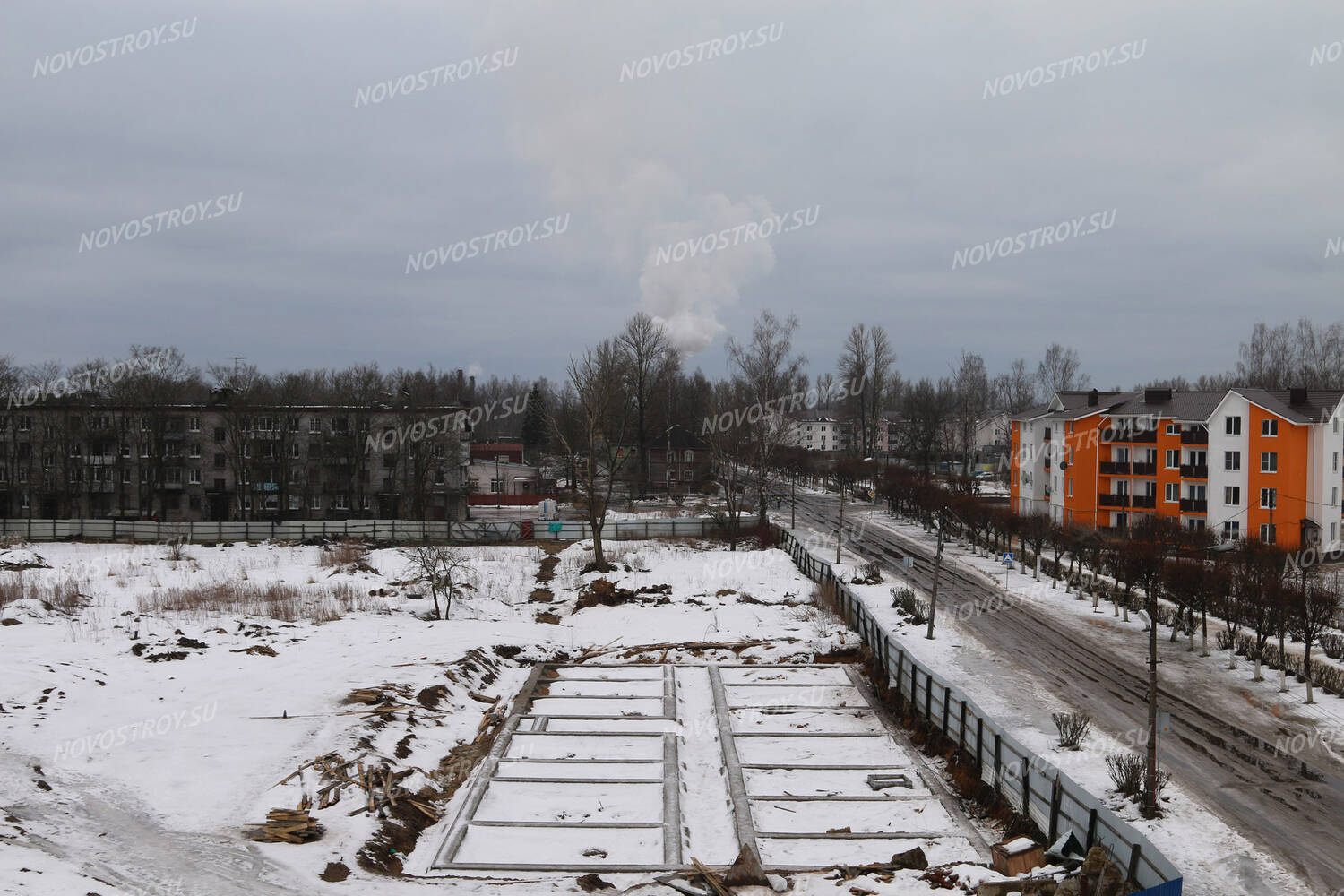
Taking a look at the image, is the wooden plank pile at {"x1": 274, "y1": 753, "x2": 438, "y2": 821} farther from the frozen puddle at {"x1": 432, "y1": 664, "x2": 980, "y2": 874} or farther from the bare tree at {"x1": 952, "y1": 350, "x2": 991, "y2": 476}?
the bare tree at {"x1": 952, "y1": 350, "x2": 991, "y2": 476}

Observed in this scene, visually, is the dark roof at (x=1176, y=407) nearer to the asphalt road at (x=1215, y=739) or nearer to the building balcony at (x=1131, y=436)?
the building balcony at (x=1131, y=436)

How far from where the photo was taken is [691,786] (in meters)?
15.0

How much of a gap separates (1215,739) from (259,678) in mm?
19724

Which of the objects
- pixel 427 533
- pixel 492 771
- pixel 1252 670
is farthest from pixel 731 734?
pixel 427 533

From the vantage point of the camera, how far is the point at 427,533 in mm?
46375

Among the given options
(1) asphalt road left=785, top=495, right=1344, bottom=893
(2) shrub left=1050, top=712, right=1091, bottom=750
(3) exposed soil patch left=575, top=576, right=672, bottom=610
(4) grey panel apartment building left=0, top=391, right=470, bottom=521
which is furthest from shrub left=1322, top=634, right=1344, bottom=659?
(4) grey panel apartment building left=0, top=391, right=470, bottom=521

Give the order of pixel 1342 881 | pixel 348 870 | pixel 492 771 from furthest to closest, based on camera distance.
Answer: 1. pixel 492 771
2. pixel 1342 881
3. pixel 348 870

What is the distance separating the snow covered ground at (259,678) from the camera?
11.3 metres

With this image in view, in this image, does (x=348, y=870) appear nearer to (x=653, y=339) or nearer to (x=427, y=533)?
(x=427, y=533)

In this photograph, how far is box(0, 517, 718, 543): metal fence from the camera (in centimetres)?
4653

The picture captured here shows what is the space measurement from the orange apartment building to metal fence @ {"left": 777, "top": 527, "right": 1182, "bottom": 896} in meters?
32.9

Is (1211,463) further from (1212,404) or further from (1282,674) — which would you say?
(1282,674)

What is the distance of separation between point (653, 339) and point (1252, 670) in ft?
172

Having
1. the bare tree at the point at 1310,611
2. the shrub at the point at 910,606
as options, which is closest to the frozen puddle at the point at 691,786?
the shrub at the point at 910,606
